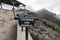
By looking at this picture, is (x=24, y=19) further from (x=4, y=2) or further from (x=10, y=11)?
(x=4, y=2)

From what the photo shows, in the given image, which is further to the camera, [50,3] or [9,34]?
[50,3]

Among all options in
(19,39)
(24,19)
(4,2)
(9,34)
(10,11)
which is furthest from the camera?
(4,2)

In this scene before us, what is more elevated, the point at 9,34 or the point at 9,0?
the point at 9,0

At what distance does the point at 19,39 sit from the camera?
780cm

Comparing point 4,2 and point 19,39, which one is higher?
point 4,2

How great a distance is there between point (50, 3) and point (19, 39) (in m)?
11.4

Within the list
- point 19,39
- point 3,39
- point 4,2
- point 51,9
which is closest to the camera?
point 19,39

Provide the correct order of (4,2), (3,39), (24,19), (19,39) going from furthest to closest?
(4,2)
(3,39)
(19,39)
(24,19)

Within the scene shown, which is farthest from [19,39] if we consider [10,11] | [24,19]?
[10,11]

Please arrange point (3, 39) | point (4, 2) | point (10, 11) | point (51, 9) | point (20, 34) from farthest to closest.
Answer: point (51, 9), point (4, 2), point (10, 11), point (3, 39), point (20, 34)

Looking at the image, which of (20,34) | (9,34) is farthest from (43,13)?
(20,34)

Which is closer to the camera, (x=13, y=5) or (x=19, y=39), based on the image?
(x=19, y=39)

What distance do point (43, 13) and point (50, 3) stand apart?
4.17ft

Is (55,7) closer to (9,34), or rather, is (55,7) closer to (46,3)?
(46,3)
